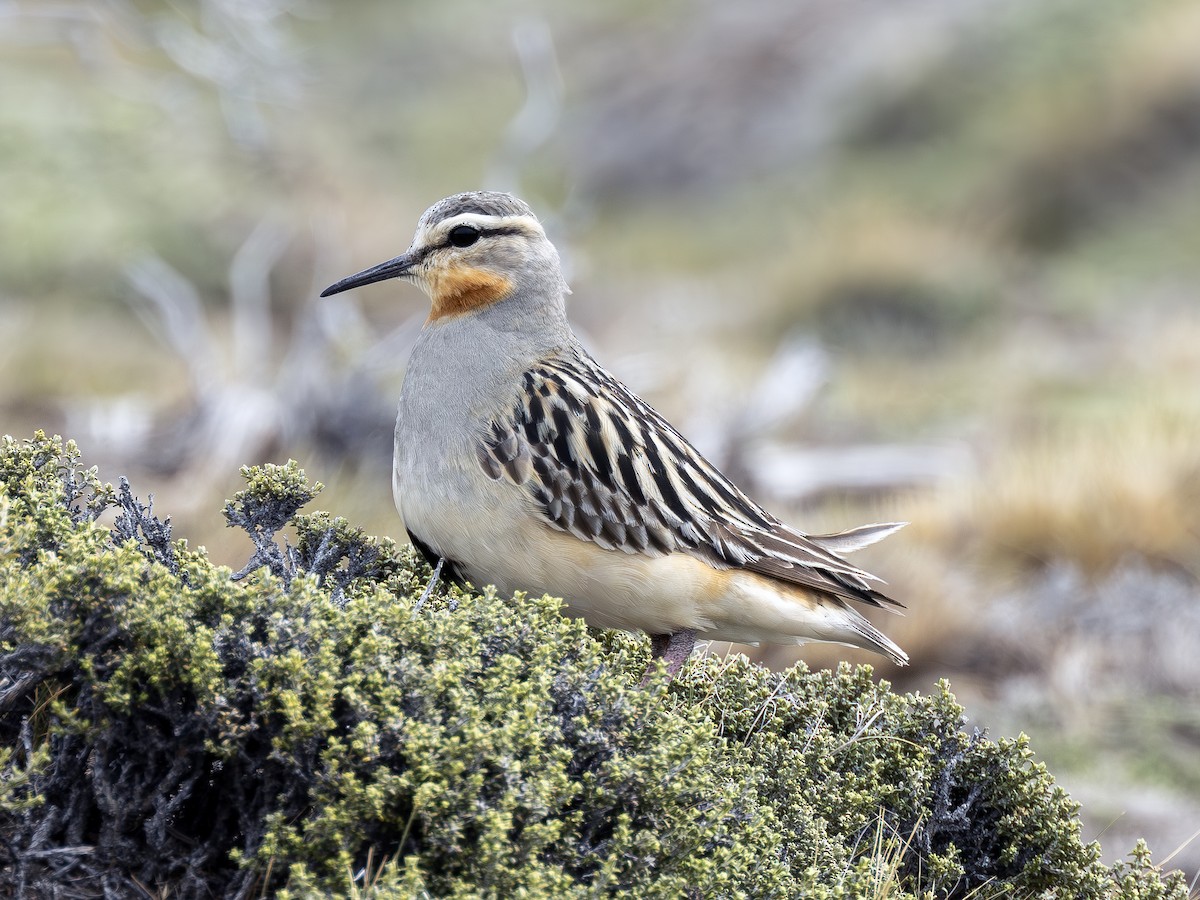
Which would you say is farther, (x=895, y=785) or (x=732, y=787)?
(x=895, y=785)

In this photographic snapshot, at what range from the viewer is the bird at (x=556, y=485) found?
448 centimetres

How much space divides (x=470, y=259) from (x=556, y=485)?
3.17ft

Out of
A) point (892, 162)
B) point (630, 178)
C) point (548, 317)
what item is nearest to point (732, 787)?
point (548, 317)

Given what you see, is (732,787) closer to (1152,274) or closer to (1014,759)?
(1014,759)

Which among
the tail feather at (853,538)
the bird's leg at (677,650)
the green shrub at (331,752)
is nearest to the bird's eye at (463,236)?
the green shrub at (331,752)

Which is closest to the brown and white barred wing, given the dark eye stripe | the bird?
the bird

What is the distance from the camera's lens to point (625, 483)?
4.65 metres

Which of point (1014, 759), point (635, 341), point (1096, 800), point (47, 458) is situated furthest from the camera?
point (635, 341)

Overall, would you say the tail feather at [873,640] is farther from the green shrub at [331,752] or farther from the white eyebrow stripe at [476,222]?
the white eyebrow stripe at [476,222]

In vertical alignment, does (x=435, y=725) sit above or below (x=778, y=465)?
below

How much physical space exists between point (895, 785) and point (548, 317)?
1980 millimetres

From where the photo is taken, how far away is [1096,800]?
6.60 m

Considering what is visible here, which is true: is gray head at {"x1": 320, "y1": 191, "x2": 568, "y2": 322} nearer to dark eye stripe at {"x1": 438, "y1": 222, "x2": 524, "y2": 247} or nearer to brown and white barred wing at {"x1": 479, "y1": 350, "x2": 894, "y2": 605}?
dark eye stripe at {"x1": 438, "y1": 222, "x2": 524, "y2": 247}

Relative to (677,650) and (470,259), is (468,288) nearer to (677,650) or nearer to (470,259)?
(470,259)
